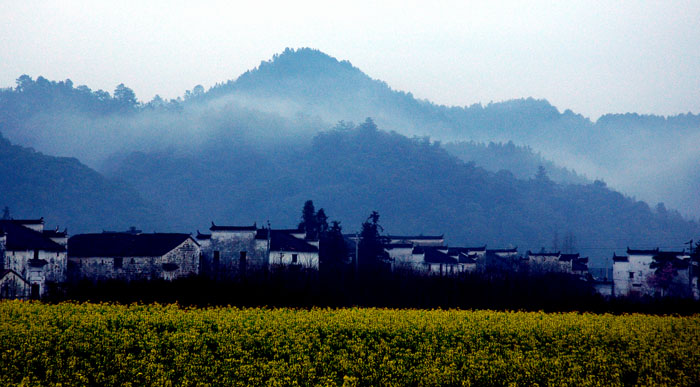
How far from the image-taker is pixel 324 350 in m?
21.3

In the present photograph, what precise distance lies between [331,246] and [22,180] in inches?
4242

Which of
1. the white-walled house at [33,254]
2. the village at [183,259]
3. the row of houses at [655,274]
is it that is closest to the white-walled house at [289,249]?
the village at [183,259]

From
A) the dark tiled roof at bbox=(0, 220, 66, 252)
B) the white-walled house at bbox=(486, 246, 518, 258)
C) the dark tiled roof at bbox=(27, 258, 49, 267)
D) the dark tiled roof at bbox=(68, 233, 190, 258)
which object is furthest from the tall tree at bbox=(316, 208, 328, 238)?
the dark tiled roof at bbox=(27, 258, 49, 267)

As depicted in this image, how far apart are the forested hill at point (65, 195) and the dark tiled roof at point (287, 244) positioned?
92487 millimetres

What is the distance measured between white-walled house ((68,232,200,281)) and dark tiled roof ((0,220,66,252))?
3.96 m

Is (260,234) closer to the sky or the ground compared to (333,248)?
closer to the sky

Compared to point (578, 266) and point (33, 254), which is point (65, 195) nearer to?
point (578, 266)

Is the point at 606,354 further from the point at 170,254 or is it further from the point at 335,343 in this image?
the point at 170,254

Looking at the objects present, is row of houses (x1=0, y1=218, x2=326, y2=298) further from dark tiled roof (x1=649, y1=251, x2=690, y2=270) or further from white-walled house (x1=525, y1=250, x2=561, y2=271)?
white-walled house (x1=525, y1=250, x2=561, y2=271)

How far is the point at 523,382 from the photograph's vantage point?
20.0m

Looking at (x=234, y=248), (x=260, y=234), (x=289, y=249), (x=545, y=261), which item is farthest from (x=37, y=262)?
(x=545, y=261)

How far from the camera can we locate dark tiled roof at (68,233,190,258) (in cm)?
6303

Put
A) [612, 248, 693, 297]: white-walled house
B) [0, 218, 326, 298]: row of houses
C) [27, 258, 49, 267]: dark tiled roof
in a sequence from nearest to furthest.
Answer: [0, 218, 326, 298]: row of houses → [27, 258, 49, 267]: dark tiled roof → [612, 248, 693, 297]: white-walled house

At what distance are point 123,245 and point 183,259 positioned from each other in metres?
5.10
